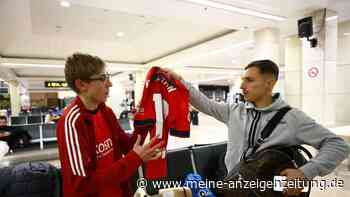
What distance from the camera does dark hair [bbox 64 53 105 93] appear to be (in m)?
1.13

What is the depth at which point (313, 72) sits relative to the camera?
4859 mm

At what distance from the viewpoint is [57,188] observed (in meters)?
1.77

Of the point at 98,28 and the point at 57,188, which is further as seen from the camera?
the point at 98,28

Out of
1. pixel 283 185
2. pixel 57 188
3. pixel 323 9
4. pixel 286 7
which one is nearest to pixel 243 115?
pixel 283 185

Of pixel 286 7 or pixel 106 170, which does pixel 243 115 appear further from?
pixel 286 7

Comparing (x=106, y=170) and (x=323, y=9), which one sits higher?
(x=323, y=9)

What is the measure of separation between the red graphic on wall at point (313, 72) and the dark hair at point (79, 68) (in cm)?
493

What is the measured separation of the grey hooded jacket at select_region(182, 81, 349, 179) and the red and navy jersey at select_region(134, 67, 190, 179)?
124mm

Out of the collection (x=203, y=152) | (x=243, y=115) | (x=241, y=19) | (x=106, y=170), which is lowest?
(x=203, y=152)

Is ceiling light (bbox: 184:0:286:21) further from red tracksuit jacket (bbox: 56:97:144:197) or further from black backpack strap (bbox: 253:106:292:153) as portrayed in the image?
red tracksuit jacket (bbox: 56:97:144:197)

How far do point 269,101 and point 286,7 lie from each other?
12.9 ft

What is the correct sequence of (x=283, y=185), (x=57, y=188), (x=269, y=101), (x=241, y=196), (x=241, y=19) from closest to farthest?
(x=283, y=185), (x=241, y=196), (x=269, y=101), (x=57, y=188), (x=241, y=19)

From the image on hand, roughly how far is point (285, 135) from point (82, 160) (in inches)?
41.0

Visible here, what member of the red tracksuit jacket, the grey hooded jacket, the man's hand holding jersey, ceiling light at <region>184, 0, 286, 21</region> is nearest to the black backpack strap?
the grey hooded jacket
